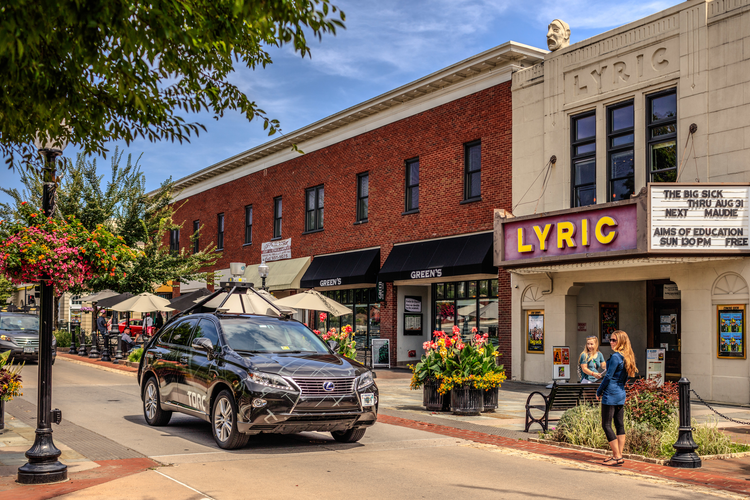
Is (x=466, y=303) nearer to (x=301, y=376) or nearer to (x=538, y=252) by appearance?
(x=538, y=252)

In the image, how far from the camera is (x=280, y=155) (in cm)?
3350

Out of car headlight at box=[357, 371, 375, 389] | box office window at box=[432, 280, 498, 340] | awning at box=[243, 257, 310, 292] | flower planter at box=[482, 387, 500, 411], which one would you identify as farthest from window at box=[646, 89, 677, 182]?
awning at box=[243, 257, 310, 292]

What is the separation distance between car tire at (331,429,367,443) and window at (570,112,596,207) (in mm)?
11078

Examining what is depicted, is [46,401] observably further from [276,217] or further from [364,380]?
[276,217]

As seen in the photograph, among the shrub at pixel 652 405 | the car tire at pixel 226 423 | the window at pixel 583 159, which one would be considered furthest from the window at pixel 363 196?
the car tire at pixel 226 423

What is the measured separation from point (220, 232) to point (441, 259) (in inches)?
766

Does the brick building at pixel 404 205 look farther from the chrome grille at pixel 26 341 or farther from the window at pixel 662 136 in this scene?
the chrome grille at pixel 26 341

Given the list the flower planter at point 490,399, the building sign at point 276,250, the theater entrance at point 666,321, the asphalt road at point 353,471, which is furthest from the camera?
the building sign at point 276,250

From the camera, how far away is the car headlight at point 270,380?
9000 mm

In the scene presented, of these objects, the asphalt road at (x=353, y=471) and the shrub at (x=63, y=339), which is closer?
the asphalt road at (x=353, y=471)

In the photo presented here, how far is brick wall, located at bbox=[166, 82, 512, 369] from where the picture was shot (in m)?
21.7

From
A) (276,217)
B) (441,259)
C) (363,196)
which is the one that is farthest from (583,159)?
(276,217)

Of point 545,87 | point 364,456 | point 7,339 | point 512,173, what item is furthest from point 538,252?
point 7,339

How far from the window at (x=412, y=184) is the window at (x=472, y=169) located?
257 centimetres
